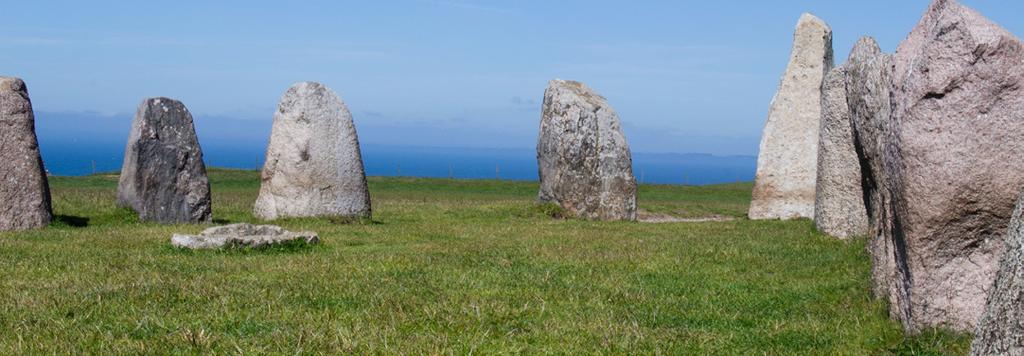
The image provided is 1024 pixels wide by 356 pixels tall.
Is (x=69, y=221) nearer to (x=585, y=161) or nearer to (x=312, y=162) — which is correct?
(x=312, y=162)

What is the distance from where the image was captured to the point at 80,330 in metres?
9.35

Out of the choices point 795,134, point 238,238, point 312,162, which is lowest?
point 238,238

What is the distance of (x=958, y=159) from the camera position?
27.6 feet

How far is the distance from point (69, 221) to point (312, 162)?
486 cm

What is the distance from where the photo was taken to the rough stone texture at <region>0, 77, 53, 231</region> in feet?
64.2

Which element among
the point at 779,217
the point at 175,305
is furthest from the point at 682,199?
the point at 175,305

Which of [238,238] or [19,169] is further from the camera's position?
[19,169]

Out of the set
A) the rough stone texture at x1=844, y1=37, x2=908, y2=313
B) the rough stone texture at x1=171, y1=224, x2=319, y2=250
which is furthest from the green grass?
the rough stone texture at x1=844, y1=37, x2=908, y2=313

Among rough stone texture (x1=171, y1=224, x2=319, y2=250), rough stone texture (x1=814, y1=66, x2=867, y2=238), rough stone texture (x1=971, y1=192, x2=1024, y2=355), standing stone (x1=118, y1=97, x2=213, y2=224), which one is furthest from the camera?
standing stone (x1=118, y1=97, x2=213, y2=224)

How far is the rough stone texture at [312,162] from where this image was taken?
23234 mm

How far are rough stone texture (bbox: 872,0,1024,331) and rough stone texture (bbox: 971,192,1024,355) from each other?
3405 millimetres

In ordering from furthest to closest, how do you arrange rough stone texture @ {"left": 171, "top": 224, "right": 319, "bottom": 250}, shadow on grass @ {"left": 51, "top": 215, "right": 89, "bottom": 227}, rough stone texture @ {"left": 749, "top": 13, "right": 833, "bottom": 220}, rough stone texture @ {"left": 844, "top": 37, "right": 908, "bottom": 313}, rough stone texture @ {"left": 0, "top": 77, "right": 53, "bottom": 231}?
rough stone texture @ {"left": 749, "top": 13, "right": 833, "bottom": 220} → shadow on grass @ {"left": 51, "top": 215, "right": 89, "bottom": 227} → rough stone texture @ {"left": 0, "top": 77, "right": 53, "bottom": 231} → rough stone texture @ {"left": 171, "top": 224, "right": 319, "bottom": 250} → rough stone texture @ {"left": 844, "top": 37, "right": 908, "bottom": 313}

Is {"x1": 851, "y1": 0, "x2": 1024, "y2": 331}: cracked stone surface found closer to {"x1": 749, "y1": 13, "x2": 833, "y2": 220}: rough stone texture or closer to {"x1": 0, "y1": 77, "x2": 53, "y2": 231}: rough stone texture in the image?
{"x1": 0, "y1": 77, "x2": 53, "y2": 231}: rough stone texture

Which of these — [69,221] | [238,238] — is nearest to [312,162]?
[69,221]
